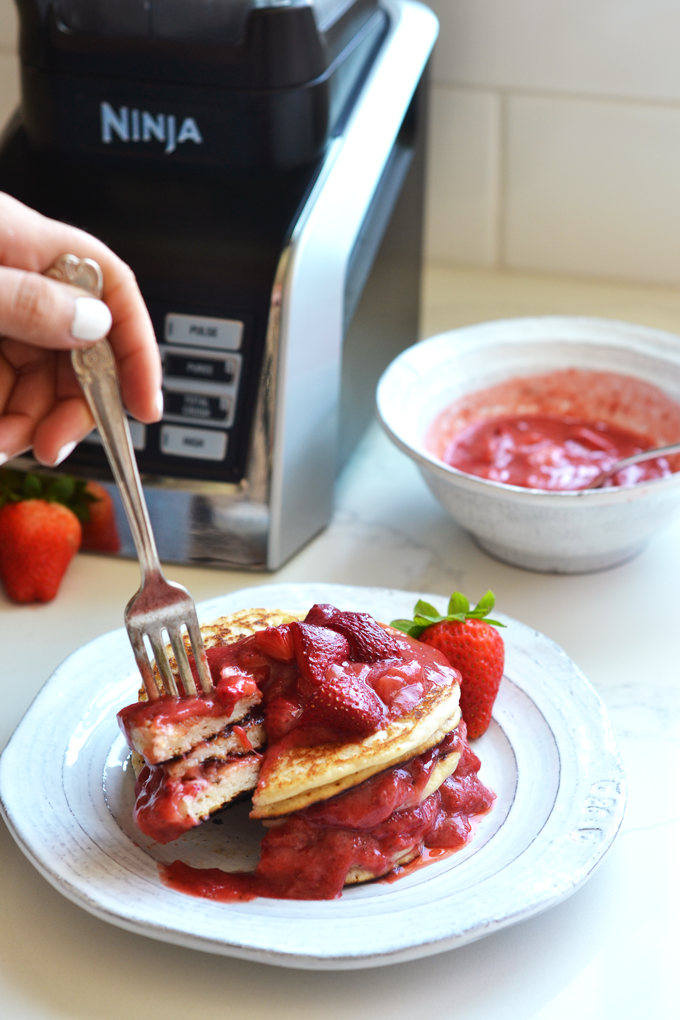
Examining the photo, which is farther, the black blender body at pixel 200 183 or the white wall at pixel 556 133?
the white wall at pixel 556 133

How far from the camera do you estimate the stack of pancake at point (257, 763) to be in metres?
0.74

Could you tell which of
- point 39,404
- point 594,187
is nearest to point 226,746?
point 39,404

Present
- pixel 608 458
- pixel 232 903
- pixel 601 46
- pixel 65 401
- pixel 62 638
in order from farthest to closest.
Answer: pixel 601 46 < pixel 608 458 < pixel 62 638 < pixel 65 401 < pixel 232 903

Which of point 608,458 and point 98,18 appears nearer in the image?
point 98,18

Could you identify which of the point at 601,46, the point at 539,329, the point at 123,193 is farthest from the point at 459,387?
the point at 601,46

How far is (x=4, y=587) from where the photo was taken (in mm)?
1114

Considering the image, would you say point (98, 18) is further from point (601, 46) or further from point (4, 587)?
point (601, 46)

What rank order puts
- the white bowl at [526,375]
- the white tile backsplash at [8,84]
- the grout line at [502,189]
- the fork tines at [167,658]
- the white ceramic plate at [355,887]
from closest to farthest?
the white ceramic plate at [355,887] < the fork tines at [167,658] < the white bowl at [526,375] < the grout line at [502,189] < the white tile backsplash at [8,84]

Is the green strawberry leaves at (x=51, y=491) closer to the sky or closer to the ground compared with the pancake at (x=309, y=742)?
closer to the ground

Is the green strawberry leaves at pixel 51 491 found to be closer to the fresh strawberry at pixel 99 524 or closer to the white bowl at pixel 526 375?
the fresh strawberry at pixel 99 524

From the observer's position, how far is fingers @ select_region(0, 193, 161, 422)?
794 millimetres

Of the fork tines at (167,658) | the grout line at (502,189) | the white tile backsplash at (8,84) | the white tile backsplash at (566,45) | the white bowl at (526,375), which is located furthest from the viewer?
the white tile backsplash at (8,84)

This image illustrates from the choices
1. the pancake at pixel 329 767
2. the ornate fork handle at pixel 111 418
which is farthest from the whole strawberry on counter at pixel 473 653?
the ornate fork handle at pixel 111 418

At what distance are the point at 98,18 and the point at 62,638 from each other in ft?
2.00
